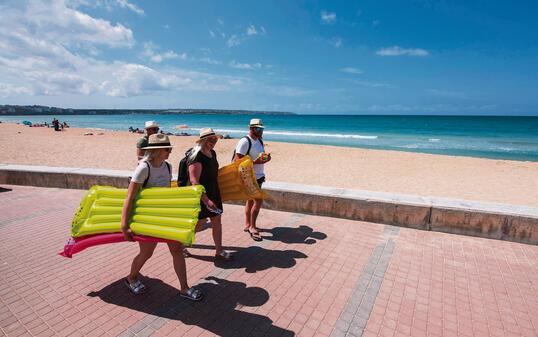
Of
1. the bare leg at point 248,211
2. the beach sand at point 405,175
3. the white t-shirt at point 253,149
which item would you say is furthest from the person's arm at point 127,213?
the beach sand at point 405,175

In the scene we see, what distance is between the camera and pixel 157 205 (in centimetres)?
304

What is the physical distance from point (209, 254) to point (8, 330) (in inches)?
88.6

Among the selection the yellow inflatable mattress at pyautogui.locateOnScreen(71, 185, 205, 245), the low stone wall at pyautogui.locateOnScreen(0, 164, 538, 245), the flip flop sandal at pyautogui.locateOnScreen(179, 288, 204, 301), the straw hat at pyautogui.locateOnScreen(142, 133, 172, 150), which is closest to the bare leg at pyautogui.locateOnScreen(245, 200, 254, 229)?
the low stone wall at pyautogui.locateOnScreen(0, 164, 538, 245)

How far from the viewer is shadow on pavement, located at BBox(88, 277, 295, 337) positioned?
299 cm

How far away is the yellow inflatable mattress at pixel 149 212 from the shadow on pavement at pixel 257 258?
147cm

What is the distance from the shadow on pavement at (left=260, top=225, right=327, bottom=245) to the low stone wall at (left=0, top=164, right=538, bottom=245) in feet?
2.46

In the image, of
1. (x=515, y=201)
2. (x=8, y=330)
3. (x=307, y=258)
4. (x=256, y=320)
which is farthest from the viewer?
(x=515, y=201)

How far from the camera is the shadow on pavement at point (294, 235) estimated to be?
16.4ft

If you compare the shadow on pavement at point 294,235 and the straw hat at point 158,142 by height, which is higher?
the straw hat at point 158,142

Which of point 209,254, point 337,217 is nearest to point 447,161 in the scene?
point 337,217

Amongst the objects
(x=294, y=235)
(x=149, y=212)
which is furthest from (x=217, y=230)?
(x=294, y=235)

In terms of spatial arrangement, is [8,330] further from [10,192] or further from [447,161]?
[447,161]

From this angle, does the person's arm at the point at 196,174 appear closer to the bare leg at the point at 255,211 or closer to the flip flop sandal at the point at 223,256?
the flip flop sandal at the point at 223,256

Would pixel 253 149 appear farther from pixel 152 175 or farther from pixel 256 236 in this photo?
pixel 152 175
